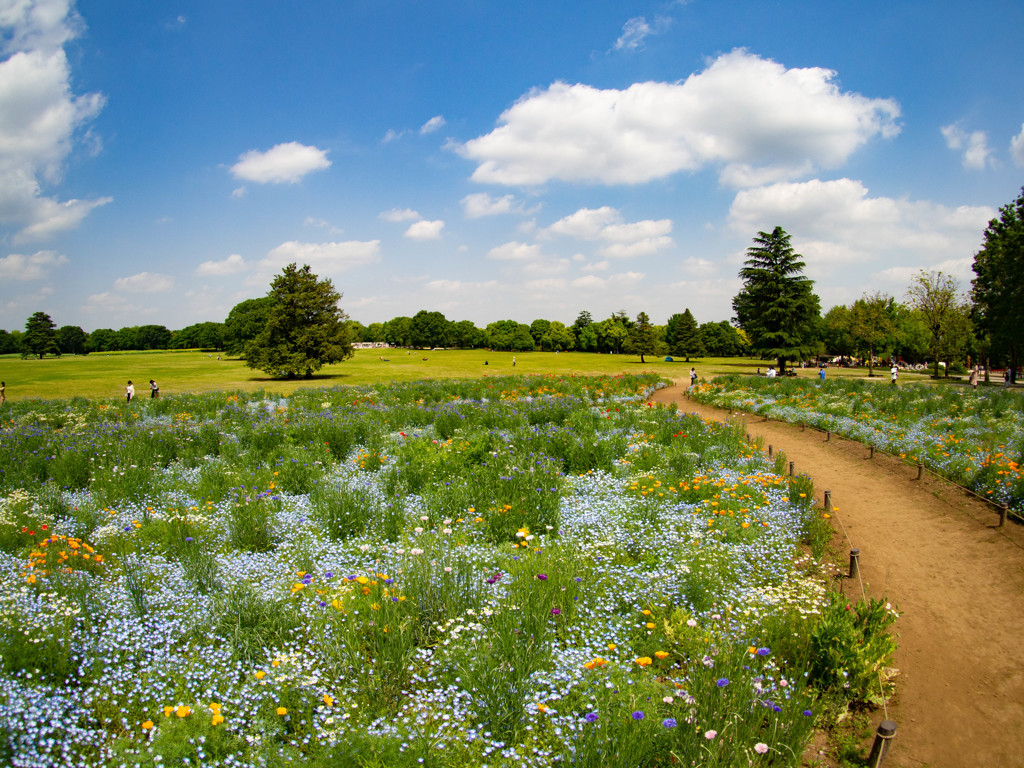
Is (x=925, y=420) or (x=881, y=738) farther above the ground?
(x=925, y=420)

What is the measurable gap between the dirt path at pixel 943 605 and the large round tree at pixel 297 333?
146ft

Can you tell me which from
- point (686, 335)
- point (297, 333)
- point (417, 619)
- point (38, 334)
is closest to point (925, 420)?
point (417, 619)

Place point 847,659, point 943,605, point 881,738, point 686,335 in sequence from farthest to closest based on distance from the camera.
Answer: point 686,335
point 943,605
point 847,659
point 881,738

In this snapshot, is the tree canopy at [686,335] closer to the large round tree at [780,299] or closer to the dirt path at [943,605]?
the large round tree at [780,299]

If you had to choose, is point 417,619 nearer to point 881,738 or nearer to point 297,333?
point 881,738

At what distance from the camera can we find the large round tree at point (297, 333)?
47062 mm

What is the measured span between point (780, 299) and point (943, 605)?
48242 mm

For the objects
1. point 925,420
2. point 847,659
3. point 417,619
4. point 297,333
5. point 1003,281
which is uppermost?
point 1003,281

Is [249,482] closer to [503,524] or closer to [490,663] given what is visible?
[503,524]

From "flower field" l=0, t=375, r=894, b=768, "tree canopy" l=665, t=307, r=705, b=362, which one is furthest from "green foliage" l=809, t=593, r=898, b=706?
"tree canopy" l=665, t=307, r=705, b=362

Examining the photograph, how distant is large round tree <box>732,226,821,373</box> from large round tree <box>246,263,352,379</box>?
41.3 m

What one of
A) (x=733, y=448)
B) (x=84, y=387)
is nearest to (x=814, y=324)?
(x=733, y=448)

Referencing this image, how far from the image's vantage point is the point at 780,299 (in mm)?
48906

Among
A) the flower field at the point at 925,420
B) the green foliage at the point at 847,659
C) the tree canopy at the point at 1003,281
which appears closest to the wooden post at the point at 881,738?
the green foliage at the point at 847,659
